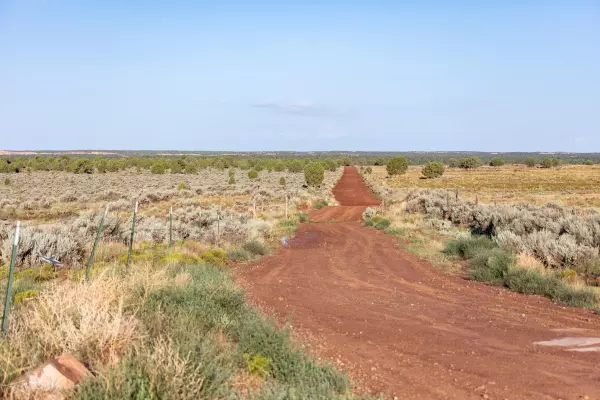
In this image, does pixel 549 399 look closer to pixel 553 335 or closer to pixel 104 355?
pixel 553 335

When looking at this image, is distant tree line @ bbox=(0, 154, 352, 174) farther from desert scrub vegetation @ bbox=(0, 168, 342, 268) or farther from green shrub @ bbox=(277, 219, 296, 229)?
green shrub @ bbox=(277, 219, 296, 229)

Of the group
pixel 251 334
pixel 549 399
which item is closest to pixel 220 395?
pixel 251 334

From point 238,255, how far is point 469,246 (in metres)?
7.49

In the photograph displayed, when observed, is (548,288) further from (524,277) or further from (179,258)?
(179,258)

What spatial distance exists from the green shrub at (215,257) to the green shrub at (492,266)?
280 inches

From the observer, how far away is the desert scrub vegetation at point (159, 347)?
4.13 m

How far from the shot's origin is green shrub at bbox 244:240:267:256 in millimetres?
16344

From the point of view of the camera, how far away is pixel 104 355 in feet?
15.6

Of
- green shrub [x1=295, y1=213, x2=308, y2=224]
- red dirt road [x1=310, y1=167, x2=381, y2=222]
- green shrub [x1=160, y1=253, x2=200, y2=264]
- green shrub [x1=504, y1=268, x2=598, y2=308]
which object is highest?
green shrub [x1=160, y1=253, x2=200, y2=264]

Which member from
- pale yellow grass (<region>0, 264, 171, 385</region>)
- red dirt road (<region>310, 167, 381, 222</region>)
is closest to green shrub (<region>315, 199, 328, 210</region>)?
red dirt road (<region>310, 167, 381, 222</region>)

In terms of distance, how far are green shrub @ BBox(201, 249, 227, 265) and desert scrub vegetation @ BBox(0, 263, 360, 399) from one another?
6.23 m

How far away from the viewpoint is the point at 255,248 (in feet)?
53.9

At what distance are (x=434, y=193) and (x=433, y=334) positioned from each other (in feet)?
79.6

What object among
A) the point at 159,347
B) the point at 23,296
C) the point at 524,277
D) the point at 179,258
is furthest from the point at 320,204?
the point at 159,347
